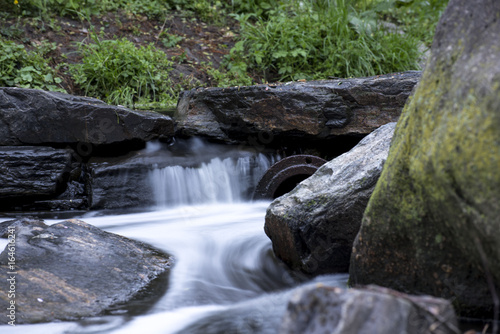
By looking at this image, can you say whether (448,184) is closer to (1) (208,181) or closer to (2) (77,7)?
(1) (208,181)

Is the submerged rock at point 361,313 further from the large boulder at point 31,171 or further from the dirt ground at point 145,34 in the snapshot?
the dirt ground at point 145,34

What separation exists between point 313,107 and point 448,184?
341 centimetres

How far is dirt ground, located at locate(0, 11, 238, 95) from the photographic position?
7.27 meters

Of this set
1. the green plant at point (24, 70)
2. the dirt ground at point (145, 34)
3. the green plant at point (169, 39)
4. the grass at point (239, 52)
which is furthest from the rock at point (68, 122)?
the green plant at point (169, 39)

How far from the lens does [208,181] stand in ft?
15.6

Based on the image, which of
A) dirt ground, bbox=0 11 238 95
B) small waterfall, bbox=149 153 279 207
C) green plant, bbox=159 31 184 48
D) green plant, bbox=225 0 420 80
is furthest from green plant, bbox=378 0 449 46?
small waterfall, bbox=149 153 279 207

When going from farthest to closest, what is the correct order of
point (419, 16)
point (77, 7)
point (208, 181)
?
1. point (419, 16)
2. point (77, 7)
3. point (208, 181)

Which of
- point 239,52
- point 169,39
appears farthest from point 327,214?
point 169,39

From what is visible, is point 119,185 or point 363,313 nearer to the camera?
point 363,313

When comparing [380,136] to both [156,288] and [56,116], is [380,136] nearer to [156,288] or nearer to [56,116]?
[156,288]

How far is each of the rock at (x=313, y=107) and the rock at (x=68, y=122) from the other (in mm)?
884

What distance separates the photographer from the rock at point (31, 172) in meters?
4.24

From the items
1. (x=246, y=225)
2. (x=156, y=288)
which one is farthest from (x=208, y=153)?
(x=156, y=288)

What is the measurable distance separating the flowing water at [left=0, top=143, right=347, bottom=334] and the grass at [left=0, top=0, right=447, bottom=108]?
2169 mm
